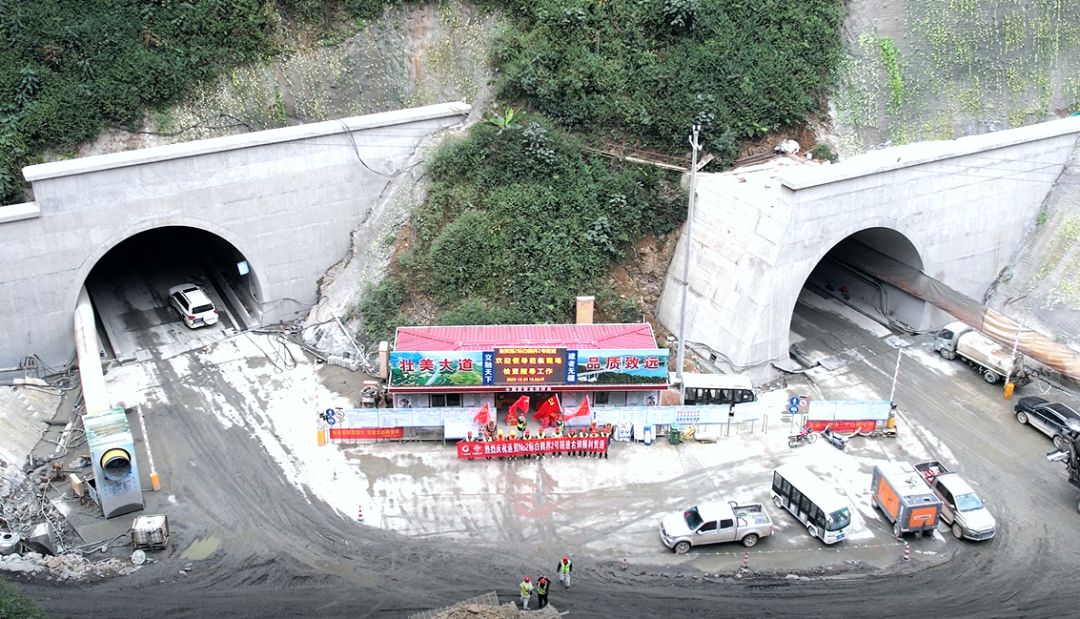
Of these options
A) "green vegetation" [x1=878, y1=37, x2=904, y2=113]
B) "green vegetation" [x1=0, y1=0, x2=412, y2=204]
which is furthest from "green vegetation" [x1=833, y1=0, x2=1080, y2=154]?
"green vegetation" [x1=0, y1=0, x2=412, y2=204]

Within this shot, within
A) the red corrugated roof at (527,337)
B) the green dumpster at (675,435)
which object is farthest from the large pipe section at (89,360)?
the green dumpster at (675,435)

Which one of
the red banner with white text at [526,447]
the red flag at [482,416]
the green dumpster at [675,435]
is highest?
the red flag at [482,416]

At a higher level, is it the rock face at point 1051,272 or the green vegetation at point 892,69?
the green vegetation at point 892,69

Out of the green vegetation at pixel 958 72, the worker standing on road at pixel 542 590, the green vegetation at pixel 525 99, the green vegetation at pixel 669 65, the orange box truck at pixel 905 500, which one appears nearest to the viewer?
the worker standing on road at pixel 542 590

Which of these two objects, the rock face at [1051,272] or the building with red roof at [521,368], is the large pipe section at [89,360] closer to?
the building with red roof at [521,368]

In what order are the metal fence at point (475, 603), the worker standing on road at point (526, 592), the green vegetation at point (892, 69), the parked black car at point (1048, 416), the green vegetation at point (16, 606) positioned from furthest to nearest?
the green vegetation at point (892, 69), the parked black car at point (1048, 416), the worker standing on road at point (526, 592), the metal fence at point (475, 603), the green vegetation at point (16, 606)

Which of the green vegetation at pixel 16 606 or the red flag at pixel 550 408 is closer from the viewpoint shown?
the green vegetation at pixel 16 606

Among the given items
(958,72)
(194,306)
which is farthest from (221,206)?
(958,72)
